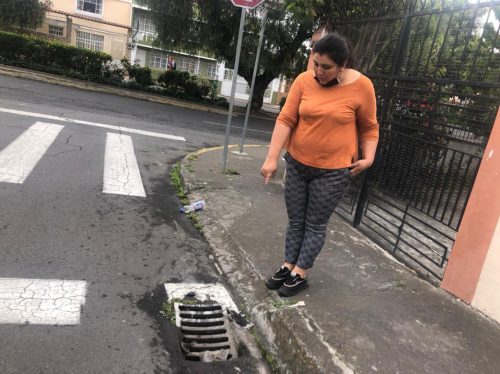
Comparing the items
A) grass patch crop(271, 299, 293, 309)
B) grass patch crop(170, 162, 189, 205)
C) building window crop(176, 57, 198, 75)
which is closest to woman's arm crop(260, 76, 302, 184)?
grass patch crop(271, 299, 293, 309)

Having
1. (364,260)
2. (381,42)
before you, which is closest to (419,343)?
(364,260)

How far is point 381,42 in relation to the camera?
4.91 m

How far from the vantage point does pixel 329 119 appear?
2768 millimetres

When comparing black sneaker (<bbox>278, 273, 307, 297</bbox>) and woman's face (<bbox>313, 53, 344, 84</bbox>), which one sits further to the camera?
black sneaker (<bbox>278, 273, 307, 297</bbox>)

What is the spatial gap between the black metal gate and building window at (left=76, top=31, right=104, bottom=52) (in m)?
34.3

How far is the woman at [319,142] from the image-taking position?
2.75m

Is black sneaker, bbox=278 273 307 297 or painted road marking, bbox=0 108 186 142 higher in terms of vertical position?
black sneaker, bbox=278 273 307 297

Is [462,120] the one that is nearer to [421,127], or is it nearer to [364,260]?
[421,127]

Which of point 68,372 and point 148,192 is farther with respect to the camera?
point 148,192

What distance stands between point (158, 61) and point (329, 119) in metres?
43.9

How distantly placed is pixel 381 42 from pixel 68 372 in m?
4.55

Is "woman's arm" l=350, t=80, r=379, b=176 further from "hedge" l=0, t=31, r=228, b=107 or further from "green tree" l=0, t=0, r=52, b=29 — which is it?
"green tree" l=0, t=0, r=52, b=29

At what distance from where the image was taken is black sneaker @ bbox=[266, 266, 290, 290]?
3.20 m

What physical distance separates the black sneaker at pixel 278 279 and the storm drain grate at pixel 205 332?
0.42 metres
